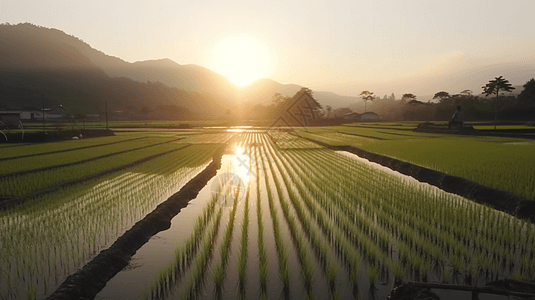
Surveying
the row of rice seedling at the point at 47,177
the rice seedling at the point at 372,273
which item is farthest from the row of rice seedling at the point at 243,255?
the row of rice seedling at the point at 47,177

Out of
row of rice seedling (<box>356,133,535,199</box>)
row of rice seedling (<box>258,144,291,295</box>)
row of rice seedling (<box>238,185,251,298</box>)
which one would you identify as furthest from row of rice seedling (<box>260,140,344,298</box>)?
row of rice seedling (<box>356,133,535,199</box>)

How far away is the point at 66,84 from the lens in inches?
4491

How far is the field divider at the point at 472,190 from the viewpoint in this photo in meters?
6.17

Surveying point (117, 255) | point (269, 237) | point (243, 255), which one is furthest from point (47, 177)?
point (243, 255)

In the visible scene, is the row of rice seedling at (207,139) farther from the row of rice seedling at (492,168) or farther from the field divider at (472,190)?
the field divider at (472,190)

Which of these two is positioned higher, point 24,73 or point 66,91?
point 24,73

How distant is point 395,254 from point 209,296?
92.2 inches

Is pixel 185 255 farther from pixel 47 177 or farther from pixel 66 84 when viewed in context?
pixel 66 84

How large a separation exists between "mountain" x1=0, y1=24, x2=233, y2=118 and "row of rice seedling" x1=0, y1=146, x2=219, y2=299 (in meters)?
79.6

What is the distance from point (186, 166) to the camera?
12297 mm

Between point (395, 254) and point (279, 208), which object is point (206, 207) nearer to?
point (279, 208)

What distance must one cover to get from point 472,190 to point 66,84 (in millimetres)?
128518

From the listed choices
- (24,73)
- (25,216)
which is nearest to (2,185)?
(25,216)

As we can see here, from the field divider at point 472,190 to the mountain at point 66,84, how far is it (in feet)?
261
